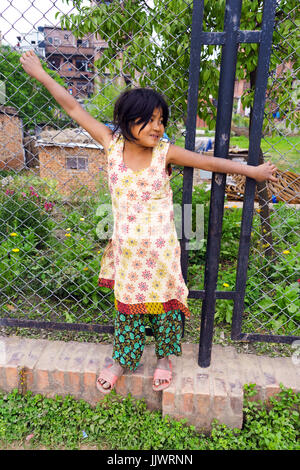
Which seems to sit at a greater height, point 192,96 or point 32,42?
point 32,42

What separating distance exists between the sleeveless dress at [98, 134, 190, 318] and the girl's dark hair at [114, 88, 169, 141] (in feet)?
0.36

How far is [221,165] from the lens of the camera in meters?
1.54

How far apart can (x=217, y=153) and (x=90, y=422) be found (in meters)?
1.42

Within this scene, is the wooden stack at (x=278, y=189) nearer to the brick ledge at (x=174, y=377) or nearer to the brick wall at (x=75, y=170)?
the brick wall at (x=75, y=170)

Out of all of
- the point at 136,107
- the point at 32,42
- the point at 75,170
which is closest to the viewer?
the point at 136,107

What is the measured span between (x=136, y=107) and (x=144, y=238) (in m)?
0.53

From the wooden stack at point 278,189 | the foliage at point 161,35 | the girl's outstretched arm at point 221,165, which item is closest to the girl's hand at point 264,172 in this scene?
the girl's outstretched arm at point 221,165

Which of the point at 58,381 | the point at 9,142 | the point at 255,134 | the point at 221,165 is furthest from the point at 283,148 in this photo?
the point at 58,381

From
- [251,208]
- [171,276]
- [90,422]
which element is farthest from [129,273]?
[90,422]

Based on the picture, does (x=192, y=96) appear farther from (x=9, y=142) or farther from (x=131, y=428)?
(x=131, y=428)

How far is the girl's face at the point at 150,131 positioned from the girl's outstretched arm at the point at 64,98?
7.1 inches

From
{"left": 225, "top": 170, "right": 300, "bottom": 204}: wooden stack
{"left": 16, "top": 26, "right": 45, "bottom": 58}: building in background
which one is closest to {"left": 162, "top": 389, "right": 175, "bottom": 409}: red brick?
{"left": 16, "top": 26, "right": 45, "bottom": 58}: building in background

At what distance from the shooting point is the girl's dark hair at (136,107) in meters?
1.48

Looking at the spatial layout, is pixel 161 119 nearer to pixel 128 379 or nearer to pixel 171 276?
pixel 171 276
